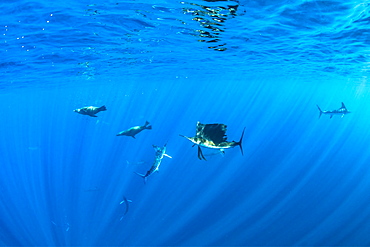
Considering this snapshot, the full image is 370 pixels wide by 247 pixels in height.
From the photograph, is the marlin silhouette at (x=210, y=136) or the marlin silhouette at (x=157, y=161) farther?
the marlin silhouette at (x=157, y=161)

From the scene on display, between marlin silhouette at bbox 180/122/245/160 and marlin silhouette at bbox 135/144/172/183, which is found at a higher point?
marlin silhouette at bbox 180/122/245/160

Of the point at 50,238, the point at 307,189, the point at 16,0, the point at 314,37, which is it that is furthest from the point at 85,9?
the point at 307,189

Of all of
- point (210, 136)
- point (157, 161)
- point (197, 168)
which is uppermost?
point (210, 136)

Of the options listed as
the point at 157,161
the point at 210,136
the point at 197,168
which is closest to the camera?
the point at 210,136

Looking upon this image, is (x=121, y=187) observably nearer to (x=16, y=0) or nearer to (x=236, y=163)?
(x=236, y=163)

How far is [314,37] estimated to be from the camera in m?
15.4

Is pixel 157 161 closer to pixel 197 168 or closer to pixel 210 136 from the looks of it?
pixel 210 136

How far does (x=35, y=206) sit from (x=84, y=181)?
11.6 meters

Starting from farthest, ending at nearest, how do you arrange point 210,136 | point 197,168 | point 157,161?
point 197,168 → point 157,161 → point 210,136

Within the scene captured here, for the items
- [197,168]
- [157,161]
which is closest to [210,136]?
[157,161]

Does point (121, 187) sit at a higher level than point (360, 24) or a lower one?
lower

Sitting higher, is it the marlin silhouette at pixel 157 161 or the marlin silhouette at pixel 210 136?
the marlin silhouette at pixel 210 136

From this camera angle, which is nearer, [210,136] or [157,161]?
[210,136]

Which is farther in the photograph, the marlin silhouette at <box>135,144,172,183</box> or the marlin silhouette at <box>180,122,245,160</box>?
the marlin silhouette at <box>135,144,172,183</box>
